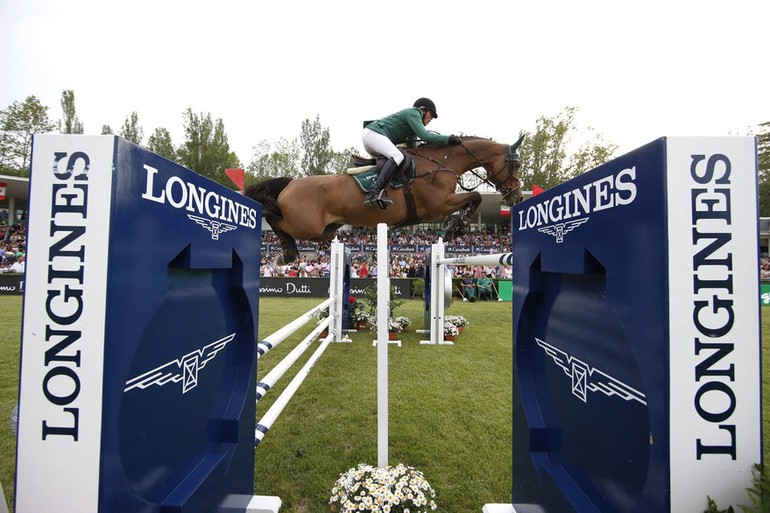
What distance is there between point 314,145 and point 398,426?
3220 centimetres

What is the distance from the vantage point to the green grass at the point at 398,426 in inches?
70.8

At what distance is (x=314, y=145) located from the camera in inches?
1272

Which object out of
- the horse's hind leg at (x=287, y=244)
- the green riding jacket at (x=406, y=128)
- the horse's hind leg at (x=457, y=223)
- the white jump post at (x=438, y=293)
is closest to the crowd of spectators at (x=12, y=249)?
the white jump post at (x=438, y=293)

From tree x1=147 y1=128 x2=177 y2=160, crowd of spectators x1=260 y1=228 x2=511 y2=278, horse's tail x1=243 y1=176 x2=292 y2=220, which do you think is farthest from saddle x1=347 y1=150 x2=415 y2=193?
tree x1=147 y1=128 x2=177 y2=160

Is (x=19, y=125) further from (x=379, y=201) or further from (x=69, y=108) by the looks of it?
(x=379, y=201)

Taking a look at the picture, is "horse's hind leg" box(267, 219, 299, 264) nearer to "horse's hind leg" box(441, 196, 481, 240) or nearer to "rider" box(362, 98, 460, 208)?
"rider" box(362, 98, 460, 208)

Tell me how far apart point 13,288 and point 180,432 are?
14846 millimetres

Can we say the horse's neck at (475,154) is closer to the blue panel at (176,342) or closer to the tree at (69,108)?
the blue panel at (176,342)

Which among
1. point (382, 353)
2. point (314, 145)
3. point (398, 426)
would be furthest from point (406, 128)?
point (314, 145)

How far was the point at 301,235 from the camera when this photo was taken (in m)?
2.71

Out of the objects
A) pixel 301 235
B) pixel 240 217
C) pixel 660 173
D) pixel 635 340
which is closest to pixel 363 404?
pixel 301 235

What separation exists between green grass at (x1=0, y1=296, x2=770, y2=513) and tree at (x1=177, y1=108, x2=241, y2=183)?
2385 centimetres

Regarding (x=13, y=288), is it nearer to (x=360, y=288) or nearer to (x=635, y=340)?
(x=360, y=288)

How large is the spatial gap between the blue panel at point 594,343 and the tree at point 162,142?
31.7 metres
